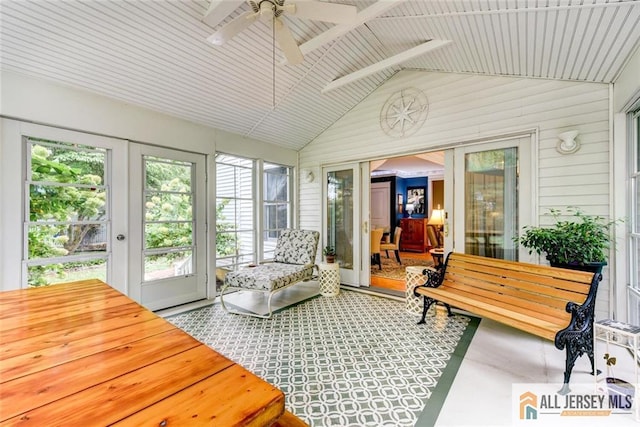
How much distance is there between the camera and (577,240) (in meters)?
2.51

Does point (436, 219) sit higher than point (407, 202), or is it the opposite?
point (407, 202)

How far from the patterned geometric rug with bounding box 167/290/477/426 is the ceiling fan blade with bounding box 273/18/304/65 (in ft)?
8.63

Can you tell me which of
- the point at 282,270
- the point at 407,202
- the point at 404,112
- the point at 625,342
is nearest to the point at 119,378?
the point at 282,270

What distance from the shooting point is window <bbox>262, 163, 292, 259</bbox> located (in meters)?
4.91

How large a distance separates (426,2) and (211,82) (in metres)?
2.41

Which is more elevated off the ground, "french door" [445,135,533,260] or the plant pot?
"french door" [445,135,533,260]

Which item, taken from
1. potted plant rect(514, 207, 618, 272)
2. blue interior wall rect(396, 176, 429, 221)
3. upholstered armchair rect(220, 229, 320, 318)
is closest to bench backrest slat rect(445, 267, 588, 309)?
potted plant rect(514, 207, 618, 272)

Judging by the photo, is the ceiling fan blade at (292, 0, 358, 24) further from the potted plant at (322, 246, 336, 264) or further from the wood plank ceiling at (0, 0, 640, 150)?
the potted plant at (322, 246, 336, 264)

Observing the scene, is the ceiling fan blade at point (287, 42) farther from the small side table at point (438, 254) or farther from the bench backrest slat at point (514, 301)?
the small side table at point (438, 254)

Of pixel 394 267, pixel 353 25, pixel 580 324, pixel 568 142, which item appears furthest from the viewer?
pixel 394 267

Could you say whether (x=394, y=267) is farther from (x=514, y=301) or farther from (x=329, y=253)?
(x=514, y=301)

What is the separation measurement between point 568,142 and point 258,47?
336 cm

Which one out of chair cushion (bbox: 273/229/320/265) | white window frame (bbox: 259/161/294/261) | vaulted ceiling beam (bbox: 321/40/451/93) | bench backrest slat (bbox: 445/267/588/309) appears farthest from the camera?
white window frame (bbox: 259/161/294/261)

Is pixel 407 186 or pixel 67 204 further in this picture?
pixel 407 186
